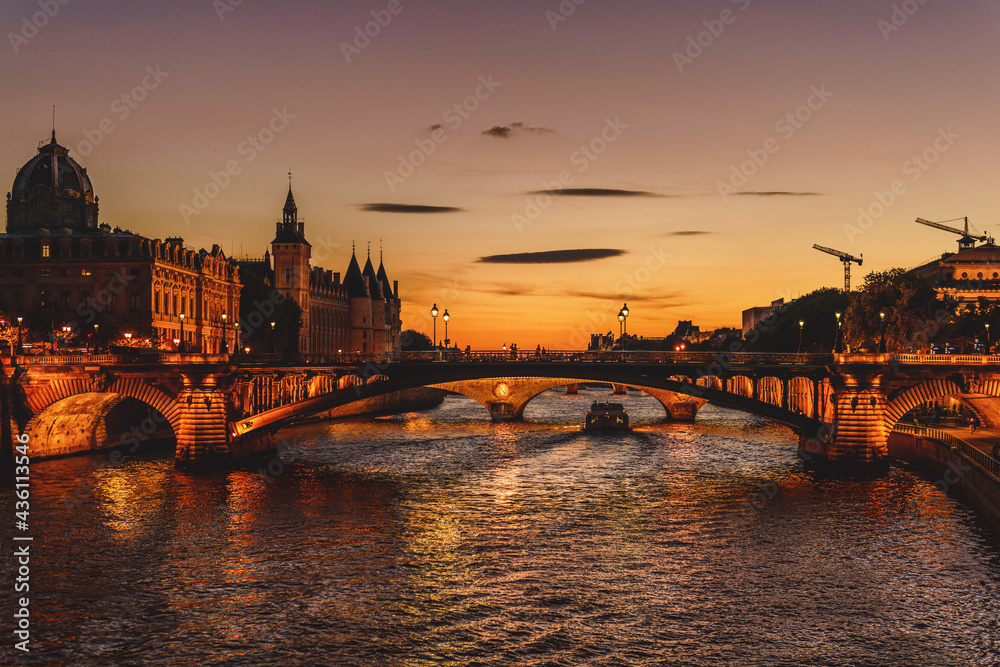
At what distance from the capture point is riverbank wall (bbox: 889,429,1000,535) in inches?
1893

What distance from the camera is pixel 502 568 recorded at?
1625 inches

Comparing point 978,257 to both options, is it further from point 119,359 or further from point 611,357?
point 119,359

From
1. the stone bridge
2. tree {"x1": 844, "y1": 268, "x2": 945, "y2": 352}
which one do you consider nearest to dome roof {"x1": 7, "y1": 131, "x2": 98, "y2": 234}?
the stone bridge

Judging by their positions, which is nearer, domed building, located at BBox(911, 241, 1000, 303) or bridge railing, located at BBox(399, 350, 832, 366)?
bridge railing, located at BBox(399, 350, 832, 366)

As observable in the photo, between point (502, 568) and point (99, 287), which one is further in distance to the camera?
point (99, 287)

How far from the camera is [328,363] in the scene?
77.9 meters

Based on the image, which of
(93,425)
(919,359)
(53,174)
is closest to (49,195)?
(53,174)

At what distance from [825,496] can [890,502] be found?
3644 mm

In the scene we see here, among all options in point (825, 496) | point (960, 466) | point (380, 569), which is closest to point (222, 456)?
point (380, 569)

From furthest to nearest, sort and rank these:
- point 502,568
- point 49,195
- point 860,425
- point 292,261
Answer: point 292,261
point 49,195
point 860,425
point 502,568

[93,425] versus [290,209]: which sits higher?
[290,209]

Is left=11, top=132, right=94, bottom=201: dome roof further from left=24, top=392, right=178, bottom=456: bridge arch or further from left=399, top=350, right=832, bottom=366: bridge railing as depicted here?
left=399, top=350, right=832, bottom=366: bridge railing

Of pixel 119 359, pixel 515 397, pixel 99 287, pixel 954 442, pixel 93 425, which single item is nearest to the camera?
pixel 954 442

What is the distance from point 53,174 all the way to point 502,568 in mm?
120495
